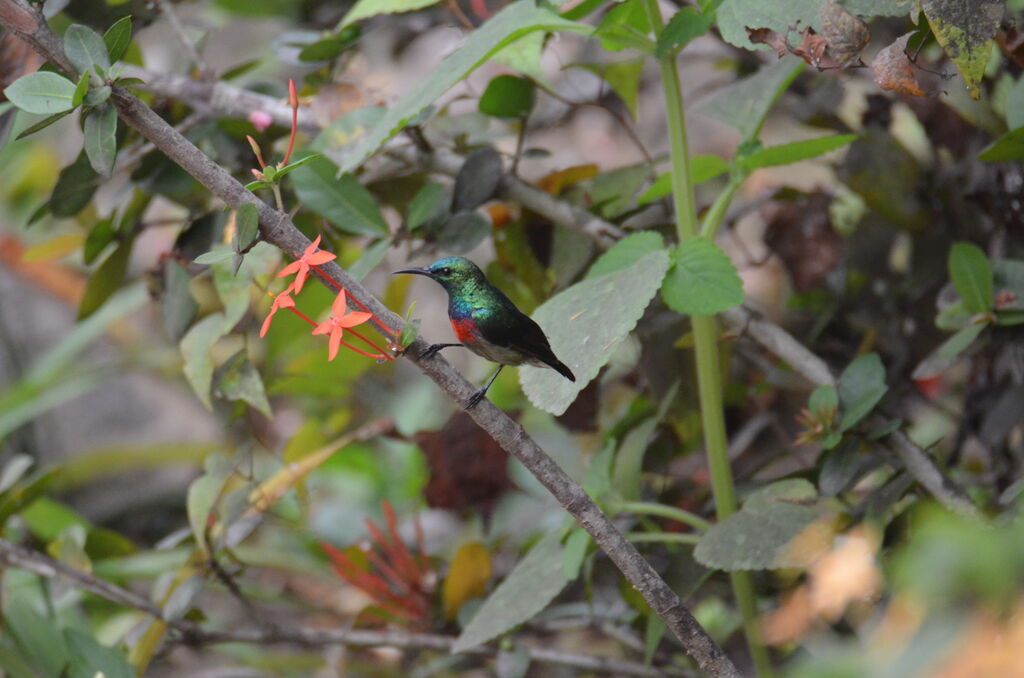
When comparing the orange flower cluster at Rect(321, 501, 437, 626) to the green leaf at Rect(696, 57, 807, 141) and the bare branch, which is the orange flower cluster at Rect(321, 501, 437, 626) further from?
the green leaf at Rect(696, 57, 807, 141)

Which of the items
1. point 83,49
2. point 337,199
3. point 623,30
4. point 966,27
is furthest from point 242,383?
point 966,27

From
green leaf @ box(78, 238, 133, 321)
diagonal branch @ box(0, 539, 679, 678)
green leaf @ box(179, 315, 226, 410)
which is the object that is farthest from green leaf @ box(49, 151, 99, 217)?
diagonal branch @ box(0, 539, 679, 678)

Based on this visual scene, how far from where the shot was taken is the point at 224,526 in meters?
1.10

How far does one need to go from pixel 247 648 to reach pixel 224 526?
0.85m

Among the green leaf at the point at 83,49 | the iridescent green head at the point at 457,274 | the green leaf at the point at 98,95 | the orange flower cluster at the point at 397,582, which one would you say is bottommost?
the orange flower cluster at the point at 397,582

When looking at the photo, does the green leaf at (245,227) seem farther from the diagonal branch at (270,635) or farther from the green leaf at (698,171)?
the diagonal branch at (270,635)

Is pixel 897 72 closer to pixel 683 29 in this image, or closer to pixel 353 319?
pixel 683 29

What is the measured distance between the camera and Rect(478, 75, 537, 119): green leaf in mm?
1086

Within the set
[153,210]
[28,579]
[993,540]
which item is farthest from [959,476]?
[153,210]

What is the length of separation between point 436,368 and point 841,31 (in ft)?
1.37

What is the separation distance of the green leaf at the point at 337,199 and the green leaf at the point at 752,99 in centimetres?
38

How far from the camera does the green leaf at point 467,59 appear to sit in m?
0.81

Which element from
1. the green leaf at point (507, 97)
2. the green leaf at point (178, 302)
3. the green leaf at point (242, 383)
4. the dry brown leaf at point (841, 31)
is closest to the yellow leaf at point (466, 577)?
the green leaf at point (242, 383)

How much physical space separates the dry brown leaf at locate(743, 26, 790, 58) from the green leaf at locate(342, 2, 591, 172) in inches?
6.6
